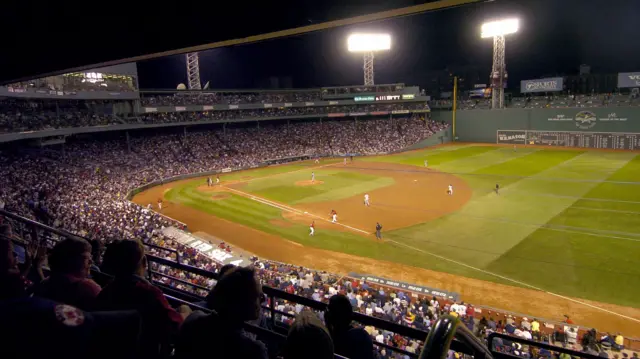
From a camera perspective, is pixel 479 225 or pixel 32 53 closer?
pixel 32 53

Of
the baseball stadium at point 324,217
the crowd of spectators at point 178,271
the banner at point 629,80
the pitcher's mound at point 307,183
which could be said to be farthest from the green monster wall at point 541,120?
the pitcher's mound at point 307,183

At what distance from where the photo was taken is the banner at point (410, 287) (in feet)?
55.9

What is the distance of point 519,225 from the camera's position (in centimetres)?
2594

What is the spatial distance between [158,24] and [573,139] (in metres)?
67.1

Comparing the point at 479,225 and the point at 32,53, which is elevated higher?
the point at 32,53

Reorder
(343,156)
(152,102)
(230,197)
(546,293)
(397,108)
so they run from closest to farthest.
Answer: (546,293)
(230,197)
(152,102)
(343,156)
(397,108)

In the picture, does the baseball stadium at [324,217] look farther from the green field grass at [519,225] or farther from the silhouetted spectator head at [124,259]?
the green field grass at [519,225]

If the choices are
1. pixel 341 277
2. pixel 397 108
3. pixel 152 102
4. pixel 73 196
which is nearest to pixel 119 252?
pixel 341 277

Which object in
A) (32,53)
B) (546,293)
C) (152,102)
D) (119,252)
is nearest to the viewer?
(119,252)

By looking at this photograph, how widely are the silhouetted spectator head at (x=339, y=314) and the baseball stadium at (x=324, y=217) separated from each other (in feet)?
0.04

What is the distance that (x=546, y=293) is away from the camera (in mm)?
17203

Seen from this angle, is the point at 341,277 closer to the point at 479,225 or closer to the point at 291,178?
the point at 479,225

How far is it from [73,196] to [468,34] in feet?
228

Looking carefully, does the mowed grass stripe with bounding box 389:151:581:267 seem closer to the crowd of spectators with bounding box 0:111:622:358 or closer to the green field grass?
the green field grass
